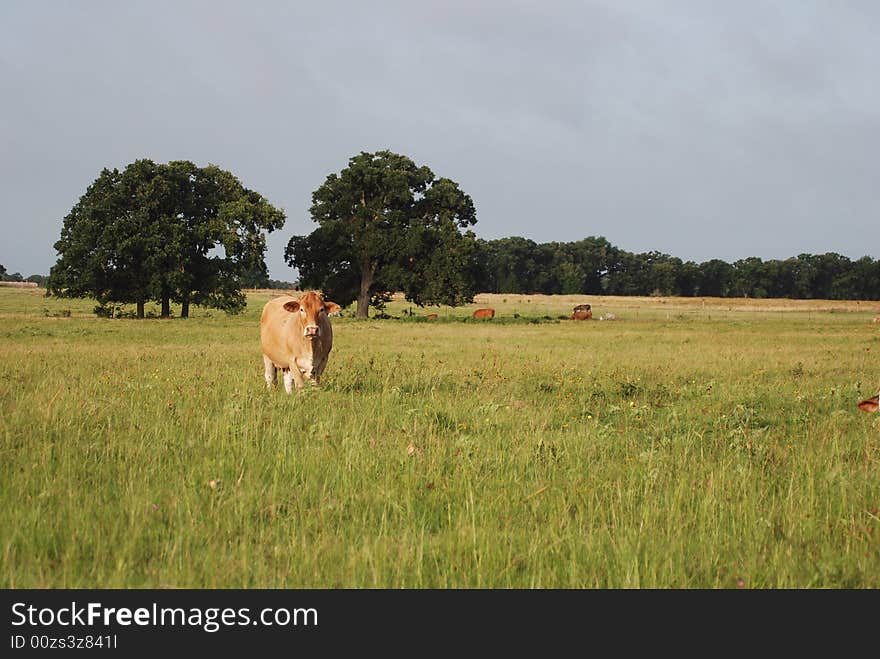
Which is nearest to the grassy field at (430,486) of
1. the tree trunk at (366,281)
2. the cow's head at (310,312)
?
the cow's head at (310,312)

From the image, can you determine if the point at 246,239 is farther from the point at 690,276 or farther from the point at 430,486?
the point at 690,276

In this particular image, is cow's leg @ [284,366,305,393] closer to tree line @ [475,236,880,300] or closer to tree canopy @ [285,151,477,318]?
tree canopy @ [285,151,477,318]

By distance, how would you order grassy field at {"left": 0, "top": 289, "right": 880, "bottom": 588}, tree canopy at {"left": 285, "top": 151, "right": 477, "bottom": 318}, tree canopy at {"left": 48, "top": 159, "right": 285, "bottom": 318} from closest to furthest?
1. grassy field at {"left": 0, "top": 289, "right": 880, "bottom": 588}
2. tree canopy at {"left": 48, "top": 159, "right": 285, "bottom": 318}
3. tree canopy at {"left": 285, "top": 151, "right": 477, "bottom": 318}

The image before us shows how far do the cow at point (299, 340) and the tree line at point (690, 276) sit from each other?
133677mm

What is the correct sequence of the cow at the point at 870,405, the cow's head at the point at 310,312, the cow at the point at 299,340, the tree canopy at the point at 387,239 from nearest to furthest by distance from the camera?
1. the cow at the point at 870,405
2. the cow's head at the point at 310,312
3. the cow at the point at 299,340
4. the tree canopy at the point at 387,239

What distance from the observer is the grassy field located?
4648 millimetres

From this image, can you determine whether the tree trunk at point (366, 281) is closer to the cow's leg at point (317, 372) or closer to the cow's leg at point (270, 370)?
the cow's leg at point (270, 370)

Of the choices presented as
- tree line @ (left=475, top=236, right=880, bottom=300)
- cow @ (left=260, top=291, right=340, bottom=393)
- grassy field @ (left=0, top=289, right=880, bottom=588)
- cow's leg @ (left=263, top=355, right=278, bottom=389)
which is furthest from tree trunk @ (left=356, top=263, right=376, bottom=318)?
tree line @ (left=475, top=236, right=880, bottom=300)

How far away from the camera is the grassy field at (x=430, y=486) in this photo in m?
4.65

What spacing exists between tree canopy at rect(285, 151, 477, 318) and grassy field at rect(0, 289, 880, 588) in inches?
1344

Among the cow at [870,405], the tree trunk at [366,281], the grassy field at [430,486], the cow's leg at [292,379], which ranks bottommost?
the grassy field at [430,486]

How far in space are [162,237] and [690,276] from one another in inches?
5197

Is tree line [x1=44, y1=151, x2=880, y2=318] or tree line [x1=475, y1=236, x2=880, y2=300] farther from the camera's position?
tree line [x1=475, y1=236, x2=880, y2=300]
